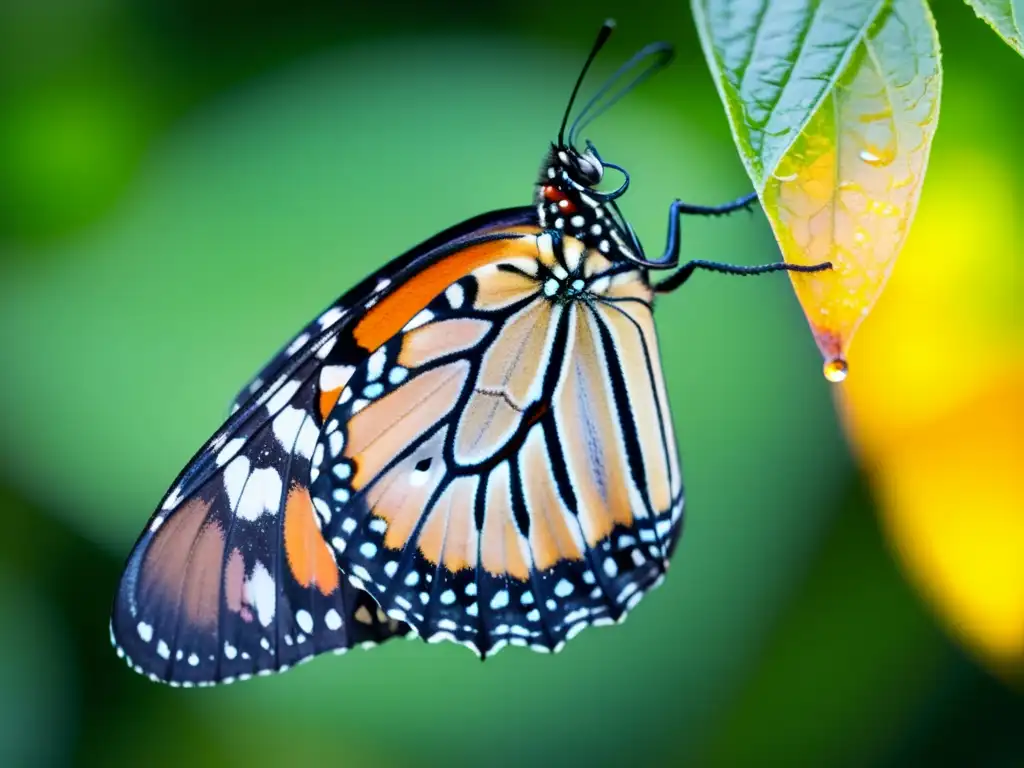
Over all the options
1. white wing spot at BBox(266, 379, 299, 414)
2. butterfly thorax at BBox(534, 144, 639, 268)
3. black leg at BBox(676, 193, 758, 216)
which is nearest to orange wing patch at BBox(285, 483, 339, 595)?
white wing spot at BBox(266, 379, 299, 414)

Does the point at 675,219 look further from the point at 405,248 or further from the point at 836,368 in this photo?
the point at 405,248

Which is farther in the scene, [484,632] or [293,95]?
[293,95]

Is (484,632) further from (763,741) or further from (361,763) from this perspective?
(763,741)

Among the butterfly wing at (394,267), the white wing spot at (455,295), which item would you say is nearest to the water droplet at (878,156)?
the butterfly wing at (394,267)

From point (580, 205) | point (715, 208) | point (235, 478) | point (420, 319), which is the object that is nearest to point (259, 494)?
point (235, 478)

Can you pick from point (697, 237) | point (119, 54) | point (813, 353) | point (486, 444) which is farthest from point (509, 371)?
point (119, 54)

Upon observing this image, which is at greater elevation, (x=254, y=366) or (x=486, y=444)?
(x=486, y=444)
